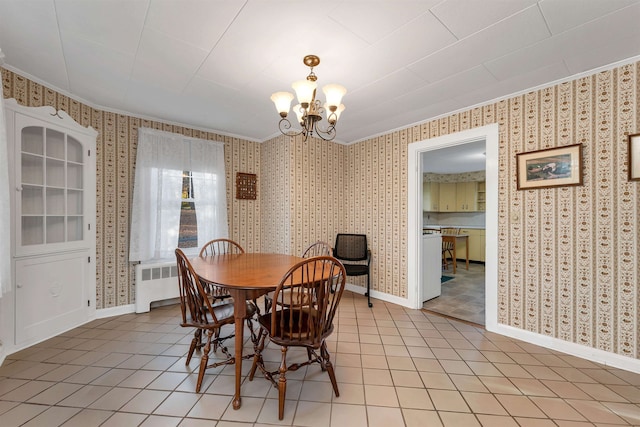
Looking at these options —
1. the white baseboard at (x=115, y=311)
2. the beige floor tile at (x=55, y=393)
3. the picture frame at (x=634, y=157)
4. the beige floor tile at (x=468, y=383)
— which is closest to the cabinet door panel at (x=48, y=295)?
the white baseboard at (x=115, y=311)

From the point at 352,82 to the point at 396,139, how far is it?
58.2 inches

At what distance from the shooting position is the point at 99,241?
9.69 feet

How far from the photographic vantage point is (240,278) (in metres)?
1.74

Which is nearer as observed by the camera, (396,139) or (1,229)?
(1,229)

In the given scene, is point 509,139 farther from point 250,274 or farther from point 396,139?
point 250,274

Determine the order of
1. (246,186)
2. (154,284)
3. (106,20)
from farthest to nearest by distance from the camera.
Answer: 1. (246,186)
2. (154,284)
3. (106,20)

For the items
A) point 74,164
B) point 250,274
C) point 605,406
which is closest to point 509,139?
point 605,406

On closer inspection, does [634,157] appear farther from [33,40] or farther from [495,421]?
Answer: [33,40]

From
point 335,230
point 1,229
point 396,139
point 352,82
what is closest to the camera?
point 1,229

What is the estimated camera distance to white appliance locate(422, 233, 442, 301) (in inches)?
140

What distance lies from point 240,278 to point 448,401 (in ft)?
5.07

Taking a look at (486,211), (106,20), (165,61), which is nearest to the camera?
(106,20)

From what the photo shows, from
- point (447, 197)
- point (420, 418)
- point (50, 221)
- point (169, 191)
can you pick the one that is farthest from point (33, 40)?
point (447, 197)

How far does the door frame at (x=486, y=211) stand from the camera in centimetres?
269
